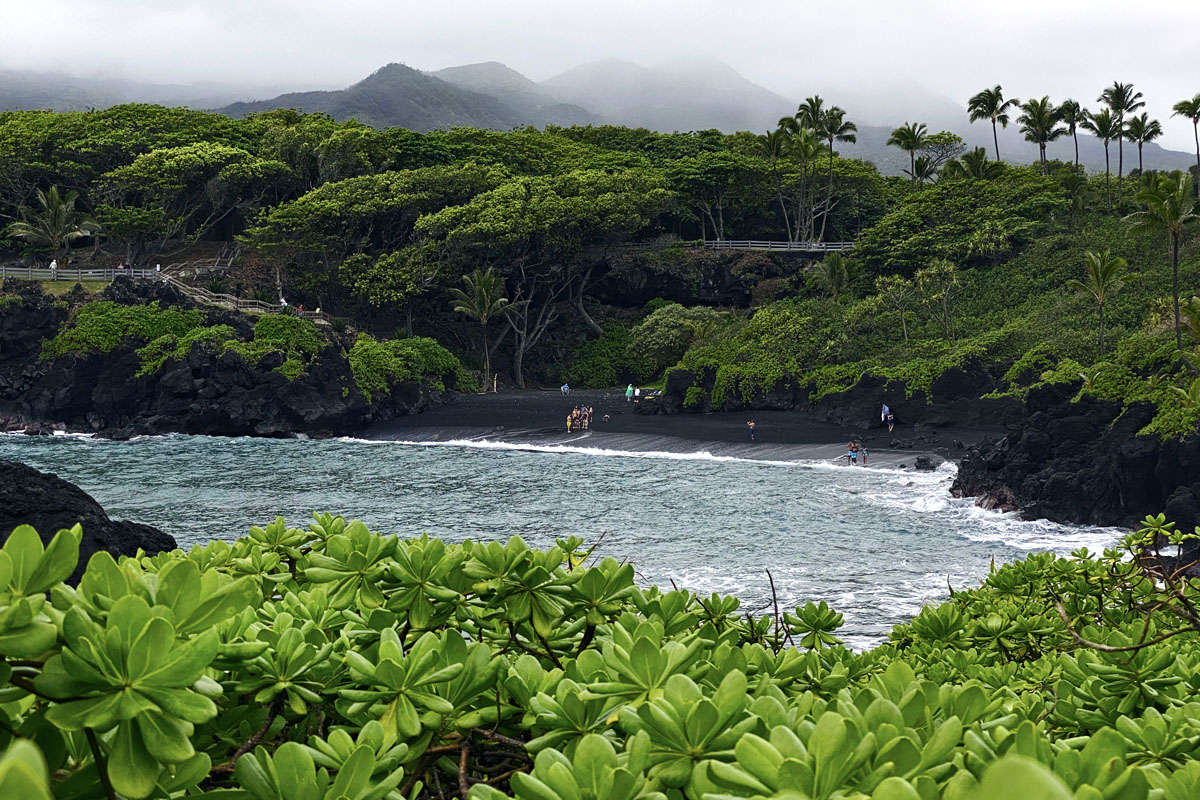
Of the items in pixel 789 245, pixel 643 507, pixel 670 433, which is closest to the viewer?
pixel 643 507

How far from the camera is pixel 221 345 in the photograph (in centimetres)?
3625

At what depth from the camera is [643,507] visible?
22.3 metres

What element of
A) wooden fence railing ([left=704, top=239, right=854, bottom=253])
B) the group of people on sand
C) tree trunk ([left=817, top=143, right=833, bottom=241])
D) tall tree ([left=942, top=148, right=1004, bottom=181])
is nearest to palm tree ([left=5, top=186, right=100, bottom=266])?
the group of people on sand

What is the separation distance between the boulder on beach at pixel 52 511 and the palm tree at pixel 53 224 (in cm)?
3776

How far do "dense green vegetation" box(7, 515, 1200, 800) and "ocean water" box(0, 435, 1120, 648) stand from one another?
10112 millimetres

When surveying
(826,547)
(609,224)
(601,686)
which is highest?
(609,224)

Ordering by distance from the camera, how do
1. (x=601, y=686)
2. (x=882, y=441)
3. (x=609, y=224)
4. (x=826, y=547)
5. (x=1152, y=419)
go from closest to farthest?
1. (x=601, y=686)
2. (x=826, y=547)
3. (x=1152, y=419)
4. (x=882, y=441)
5. (x=609, y=224)

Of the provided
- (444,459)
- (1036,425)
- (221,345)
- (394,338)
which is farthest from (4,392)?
(1036,425)

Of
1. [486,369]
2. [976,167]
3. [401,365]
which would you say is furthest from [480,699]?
[976,167]

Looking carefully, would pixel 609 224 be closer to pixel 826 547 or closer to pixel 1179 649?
pixel 826 547

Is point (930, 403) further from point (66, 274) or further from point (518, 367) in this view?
point (66, 274)

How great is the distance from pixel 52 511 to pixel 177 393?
27.4 meters

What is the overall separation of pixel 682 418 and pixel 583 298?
16.9 meters

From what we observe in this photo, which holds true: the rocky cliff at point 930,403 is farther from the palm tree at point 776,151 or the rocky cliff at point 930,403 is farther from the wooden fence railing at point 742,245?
the palm tree at point 776,151
